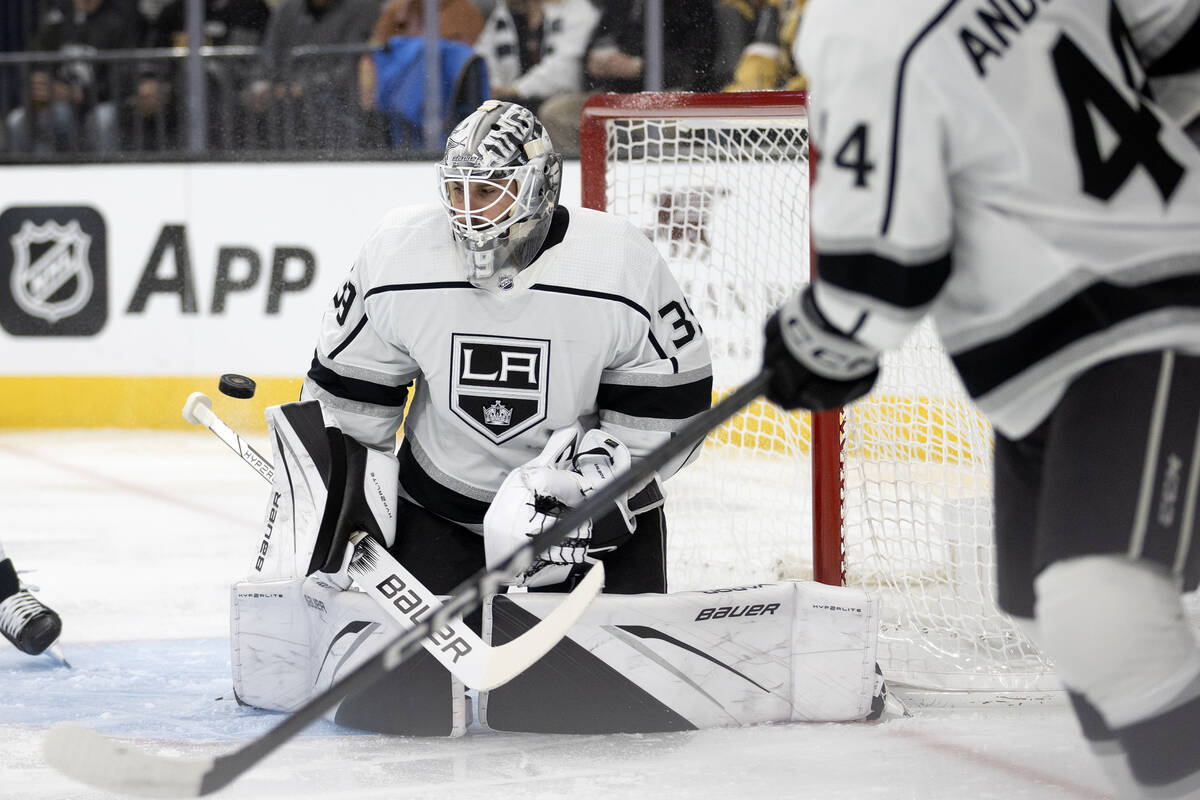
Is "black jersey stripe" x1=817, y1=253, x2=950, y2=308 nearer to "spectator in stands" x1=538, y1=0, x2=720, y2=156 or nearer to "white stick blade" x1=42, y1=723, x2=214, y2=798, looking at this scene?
"white stick blade" x1=42, y1=723, x2=214, y2=798

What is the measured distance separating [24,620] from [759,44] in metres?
3.36

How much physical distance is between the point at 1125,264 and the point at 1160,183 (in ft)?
0.24

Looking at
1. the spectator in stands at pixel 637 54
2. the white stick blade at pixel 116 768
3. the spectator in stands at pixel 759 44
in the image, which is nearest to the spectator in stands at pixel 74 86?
the spectator in stands at pixel 637 54

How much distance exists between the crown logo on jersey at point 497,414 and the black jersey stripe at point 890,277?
1007 millimetres

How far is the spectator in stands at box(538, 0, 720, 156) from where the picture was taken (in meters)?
4.99

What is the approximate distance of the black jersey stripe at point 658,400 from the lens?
2.02 metres

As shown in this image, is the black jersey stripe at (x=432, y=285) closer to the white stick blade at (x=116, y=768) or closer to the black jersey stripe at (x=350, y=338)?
the black jersey stripe at (x=350, y=338)

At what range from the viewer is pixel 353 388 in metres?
2.08

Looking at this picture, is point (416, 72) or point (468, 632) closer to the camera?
point (468, 632)

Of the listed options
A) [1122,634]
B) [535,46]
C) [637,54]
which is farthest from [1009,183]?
[535,46]

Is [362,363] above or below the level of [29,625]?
above

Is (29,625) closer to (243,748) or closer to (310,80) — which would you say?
(243,748)

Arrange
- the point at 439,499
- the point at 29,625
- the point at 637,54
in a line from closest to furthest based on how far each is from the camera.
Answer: the point at 439,499 → the point at 29,625 → the point at 637,54

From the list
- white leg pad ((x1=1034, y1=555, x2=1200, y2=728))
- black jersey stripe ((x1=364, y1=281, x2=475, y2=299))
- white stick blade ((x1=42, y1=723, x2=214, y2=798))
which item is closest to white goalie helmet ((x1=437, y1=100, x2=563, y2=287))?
black jersey stripe ((x1=364, y1=281, x2=475, y2=299))
